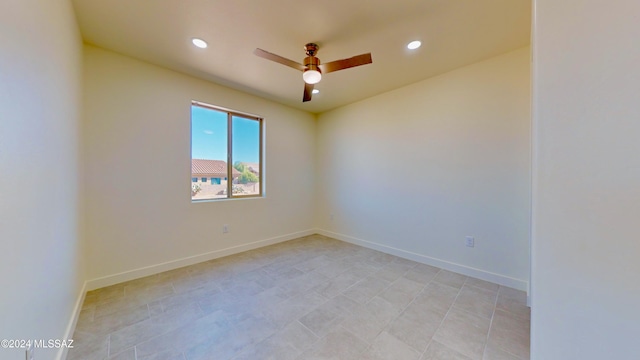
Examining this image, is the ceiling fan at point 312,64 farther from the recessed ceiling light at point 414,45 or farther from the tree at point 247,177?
the tree at point 247,177

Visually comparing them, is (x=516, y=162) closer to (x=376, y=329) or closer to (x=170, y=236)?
(x=376, y=329)

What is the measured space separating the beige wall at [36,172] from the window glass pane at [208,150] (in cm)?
136

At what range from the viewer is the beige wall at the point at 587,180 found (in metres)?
0.60

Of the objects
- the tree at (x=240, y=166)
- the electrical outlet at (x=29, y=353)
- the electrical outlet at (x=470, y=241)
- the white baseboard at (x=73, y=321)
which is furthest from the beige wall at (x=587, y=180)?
the tree at (x=240, y=166)

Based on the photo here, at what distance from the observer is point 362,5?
1.79 m

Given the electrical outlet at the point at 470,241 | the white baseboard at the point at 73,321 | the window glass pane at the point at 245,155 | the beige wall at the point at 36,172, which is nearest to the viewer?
the beige wall at the point at 36,172

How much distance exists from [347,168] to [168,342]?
337cm

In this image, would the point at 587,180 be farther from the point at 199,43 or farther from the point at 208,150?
the point at 208,150

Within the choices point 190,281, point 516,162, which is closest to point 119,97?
point 190,281

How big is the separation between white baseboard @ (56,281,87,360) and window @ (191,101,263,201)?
4.61ft

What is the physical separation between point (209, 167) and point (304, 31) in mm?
2350

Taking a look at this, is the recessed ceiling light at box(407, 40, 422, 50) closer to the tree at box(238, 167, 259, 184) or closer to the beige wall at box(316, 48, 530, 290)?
the beige wall at box(316, 48, 530, 290)

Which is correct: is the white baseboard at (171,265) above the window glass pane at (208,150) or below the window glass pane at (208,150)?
below

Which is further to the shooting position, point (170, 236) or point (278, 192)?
point (278, 192)
